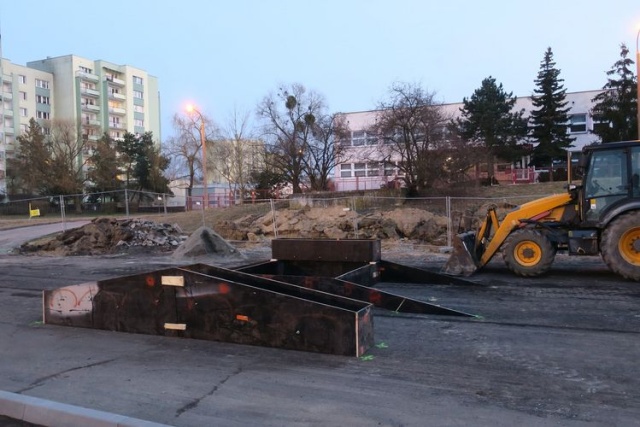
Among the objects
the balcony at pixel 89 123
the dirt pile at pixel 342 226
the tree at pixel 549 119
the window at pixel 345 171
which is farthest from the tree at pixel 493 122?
the balcony at pixel 89 123

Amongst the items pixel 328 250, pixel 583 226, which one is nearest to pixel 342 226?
pixel 328 250

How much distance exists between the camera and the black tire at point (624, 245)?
10.9m

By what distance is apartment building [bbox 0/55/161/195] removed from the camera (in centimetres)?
8338

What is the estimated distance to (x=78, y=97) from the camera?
303 feet

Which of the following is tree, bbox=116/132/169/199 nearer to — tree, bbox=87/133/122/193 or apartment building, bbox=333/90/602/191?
tree, bbox=87/133/122/193

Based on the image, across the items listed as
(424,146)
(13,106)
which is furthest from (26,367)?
(13,106)

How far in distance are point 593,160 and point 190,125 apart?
63610 millimetres

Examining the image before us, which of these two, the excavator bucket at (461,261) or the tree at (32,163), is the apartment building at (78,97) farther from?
the excavator bucket at (461,261)

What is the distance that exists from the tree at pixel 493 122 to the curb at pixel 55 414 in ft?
142

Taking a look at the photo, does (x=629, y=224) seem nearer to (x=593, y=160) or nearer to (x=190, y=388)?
(x=593, y=160)

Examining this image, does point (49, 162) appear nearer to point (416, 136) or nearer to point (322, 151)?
point (322, 151)

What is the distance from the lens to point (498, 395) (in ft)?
16.4

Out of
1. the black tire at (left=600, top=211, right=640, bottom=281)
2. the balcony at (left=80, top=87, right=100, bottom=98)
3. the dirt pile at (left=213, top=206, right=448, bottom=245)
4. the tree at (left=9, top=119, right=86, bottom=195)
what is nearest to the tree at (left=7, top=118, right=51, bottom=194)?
the tree at (left=9, top=119, right=86, bottom=195)

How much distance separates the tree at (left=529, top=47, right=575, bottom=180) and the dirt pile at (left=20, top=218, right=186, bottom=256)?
36.1m
